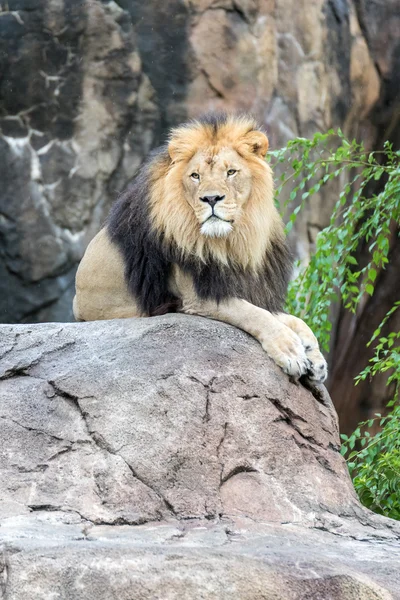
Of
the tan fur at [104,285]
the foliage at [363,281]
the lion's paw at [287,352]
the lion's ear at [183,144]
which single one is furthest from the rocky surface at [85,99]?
the lion's paw at [287,352]

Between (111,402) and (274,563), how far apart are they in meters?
1.01

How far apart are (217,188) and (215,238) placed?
0.66 feet

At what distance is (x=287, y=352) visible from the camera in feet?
12.7

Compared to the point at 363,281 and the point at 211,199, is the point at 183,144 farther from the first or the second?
the point at 363,281

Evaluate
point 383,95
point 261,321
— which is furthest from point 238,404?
point 383,95

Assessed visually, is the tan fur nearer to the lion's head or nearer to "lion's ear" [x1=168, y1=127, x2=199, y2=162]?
the lion's head

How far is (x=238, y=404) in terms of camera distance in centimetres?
371

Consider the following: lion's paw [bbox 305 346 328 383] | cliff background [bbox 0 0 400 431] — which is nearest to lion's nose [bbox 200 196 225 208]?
lion's paw [bbox 305 346 328 383]

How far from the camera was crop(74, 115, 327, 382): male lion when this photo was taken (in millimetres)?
3926

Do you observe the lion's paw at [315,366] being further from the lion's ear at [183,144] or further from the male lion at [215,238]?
the lion's ear at [183,144]

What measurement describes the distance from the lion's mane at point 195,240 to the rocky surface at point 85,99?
313 centimetres

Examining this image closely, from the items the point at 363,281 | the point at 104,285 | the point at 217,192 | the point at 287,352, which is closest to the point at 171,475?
the point at 287,352

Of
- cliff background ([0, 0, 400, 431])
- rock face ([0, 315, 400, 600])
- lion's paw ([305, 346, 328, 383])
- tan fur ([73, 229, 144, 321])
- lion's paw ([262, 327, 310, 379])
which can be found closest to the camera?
rock face ([0, 315, 400, 600])

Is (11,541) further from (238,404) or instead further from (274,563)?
(238,404)
